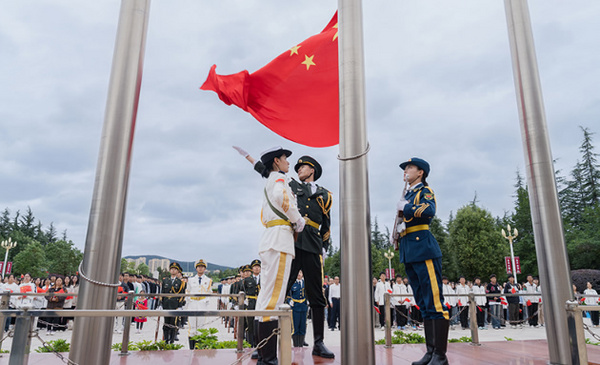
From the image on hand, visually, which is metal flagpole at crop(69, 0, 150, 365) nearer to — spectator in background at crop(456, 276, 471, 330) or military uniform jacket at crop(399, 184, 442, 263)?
military uniform jacket at crop(399, 184, 442, 263)

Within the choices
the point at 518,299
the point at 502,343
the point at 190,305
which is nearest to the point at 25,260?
the point at 190,305

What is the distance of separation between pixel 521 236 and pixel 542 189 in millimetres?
42432

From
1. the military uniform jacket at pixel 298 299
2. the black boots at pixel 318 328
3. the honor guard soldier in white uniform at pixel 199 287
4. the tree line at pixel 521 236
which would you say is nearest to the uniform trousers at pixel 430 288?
the black boots at pixel 318 328

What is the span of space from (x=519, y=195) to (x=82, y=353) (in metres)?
47.8

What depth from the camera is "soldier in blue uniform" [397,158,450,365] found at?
14.9ft

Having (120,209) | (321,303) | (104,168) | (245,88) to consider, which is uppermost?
(245,88)

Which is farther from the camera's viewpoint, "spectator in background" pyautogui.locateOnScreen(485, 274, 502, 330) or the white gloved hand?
"spectator in background" pyautogui.locateOnScreen(485, 274, 502, 330)

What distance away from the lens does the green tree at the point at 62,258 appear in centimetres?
5260

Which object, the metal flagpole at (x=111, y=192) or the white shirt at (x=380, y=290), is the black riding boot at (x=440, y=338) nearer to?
the metal flagpole at (x=111, y=192)

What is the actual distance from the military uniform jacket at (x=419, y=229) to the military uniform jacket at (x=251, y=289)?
23.0ft

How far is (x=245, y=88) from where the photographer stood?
7297mm

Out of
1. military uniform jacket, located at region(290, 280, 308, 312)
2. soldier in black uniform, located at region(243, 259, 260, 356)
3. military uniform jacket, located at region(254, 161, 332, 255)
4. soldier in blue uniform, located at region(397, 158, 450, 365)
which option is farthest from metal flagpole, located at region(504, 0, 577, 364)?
soldier in black uniform, located at region(243, 259, 260, 356)

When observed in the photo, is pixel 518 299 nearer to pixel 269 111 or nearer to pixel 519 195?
pixel 269 111

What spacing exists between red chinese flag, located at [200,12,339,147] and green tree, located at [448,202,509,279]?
112ft
